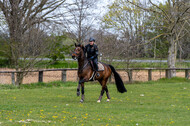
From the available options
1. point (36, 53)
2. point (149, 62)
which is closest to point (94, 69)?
point (36, 53)

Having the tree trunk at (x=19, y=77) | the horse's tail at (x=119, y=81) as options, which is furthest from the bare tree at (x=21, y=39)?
the horse's tail at (x=119, y=81)

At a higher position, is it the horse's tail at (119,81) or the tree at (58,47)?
the tree at (58,47)

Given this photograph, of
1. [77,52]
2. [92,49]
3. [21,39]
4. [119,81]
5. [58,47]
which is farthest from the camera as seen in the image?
[58,47]

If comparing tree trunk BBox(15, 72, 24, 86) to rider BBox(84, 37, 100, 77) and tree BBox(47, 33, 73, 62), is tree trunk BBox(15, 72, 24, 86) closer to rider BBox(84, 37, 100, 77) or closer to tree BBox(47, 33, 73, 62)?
tree BBox(47, 33, 73, 62)

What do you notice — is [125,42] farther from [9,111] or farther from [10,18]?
[9,111]

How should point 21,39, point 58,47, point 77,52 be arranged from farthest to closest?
point 58,47
point 21,39
point 77,52

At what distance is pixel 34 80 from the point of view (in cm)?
2027

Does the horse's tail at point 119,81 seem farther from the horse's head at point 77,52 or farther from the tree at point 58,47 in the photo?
the tree at point 58,47

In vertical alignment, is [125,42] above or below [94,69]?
above

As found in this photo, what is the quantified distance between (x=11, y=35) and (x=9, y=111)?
32.2 feet

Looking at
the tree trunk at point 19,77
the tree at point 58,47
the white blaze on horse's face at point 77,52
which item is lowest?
the tree trunk at point 19,77

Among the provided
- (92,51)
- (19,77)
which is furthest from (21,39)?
(92,51)

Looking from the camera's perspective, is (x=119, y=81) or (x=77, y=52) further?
(x=119, y=81)

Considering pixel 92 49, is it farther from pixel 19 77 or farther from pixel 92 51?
pixel 19 77
